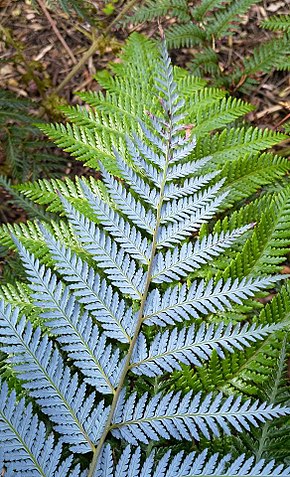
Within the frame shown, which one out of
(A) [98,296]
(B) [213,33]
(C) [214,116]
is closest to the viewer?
(A) [98,296]

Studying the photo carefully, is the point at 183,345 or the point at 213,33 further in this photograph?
the point at 213,33

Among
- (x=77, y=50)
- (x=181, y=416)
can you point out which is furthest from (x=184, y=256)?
(x=77, y=50)

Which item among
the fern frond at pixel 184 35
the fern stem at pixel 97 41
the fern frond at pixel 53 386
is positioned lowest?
the fern frond at pixel 53 386

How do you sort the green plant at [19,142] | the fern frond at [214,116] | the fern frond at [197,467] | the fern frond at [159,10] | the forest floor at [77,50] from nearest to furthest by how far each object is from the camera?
the fern frond at [197,467] → the fern frond at [214,116] → the green plant at [19,142] → the fern frond at [159,10] → the forest floor at [77,50]

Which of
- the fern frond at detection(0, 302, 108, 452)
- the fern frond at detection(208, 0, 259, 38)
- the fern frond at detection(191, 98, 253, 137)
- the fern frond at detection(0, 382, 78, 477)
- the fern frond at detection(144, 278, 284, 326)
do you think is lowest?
the fern frond at detection(0, 382, 78, 477)

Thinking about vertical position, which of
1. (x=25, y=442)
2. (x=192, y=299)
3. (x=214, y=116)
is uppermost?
(x=214, y=116)

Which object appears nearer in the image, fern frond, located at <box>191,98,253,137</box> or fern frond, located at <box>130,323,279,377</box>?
fern frond, located at <box>130,323,279,377</box>

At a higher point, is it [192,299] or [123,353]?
[192,299]

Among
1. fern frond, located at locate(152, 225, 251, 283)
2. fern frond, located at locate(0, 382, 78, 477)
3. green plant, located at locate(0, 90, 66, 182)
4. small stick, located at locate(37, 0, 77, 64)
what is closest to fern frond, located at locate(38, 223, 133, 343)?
fern frond, located at locate(152, 225, 251, 283)

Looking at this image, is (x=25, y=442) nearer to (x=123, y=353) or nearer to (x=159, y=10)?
(x=123, y=353)

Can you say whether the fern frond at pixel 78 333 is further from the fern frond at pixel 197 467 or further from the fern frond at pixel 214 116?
the fern frond at pixel 214 116

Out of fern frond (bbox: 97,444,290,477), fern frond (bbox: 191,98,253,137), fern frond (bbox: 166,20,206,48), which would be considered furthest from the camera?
fern frond (bbox: 166,20,206,48)

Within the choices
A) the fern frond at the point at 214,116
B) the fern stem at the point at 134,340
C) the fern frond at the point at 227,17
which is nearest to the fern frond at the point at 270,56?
the fern frond at the point at 227,17

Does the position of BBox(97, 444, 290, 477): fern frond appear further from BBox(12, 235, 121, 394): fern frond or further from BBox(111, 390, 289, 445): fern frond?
BBox(12, 235, 121, 394): fern frond
